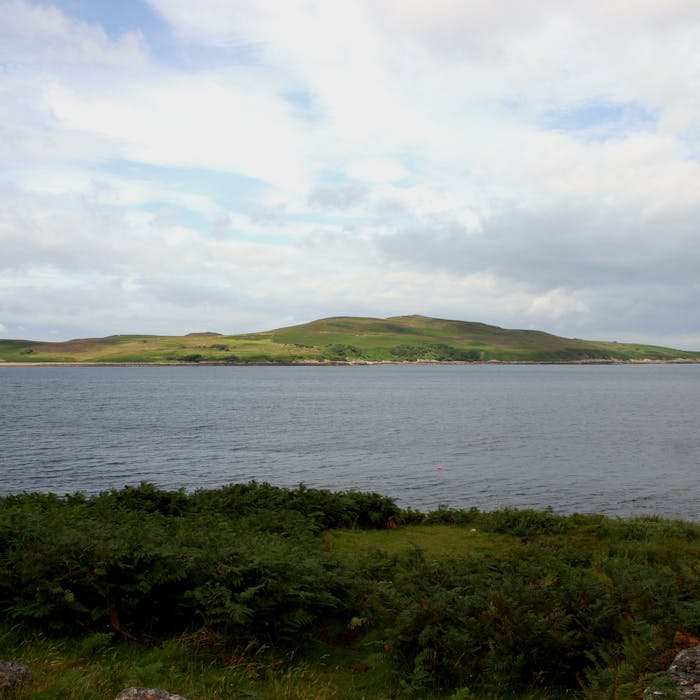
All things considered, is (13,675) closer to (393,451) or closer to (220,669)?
(220,669)

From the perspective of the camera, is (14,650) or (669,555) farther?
(669,555)

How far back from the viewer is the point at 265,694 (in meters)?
7.92

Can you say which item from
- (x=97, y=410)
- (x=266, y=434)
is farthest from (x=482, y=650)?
(x=97, y=410)

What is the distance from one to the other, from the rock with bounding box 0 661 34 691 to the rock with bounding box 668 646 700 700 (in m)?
7.08

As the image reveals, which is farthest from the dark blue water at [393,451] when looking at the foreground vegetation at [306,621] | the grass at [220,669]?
the grass at [220,669]

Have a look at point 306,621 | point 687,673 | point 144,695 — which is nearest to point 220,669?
point 306,621

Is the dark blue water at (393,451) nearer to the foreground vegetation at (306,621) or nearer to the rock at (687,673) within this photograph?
the foreground vegetation at (306,621)

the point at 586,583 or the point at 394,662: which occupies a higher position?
the point at 586,583

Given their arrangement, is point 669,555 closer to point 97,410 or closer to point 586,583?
point 586,583

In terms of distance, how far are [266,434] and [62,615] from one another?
5822cm

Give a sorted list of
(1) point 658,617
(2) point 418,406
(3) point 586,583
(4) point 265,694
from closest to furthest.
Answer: (4) point 265,694 < (1) point 658,617 < (3) point 586,583 < (2) point 418,406

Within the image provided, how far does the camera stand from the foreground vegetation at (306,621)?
8.32 m

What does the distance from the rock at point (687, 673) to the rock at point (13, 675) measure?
23.2 feet

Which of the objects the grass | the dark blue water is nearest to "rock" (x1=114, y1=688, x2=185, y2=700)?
A: the grass
